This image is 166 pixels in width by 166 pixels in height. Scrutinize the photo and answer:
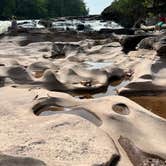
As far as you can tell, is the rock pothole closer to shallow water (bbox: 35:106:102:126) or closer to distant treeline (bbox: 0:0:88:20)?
shallow water (bbox: 35:106:102:126)

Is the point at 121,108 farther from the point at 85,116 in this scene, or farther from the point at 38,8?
the point at 38,8

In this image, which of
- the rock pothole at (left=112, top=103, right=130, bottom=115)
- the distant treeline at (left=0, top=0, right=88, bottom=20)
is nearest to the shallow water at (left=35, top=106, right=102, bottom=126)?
the rock pothole at (left=112, top=103, right=130, bottom=115)

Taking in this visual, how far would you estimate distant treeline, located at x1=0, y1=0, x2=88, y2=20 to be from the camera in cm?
8931

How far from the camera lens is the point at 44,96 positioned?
11133mm

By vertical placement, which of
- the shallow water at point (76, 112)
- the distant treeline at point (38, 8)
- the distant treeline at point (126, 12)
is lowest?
the distant treeline at point (38, 8)

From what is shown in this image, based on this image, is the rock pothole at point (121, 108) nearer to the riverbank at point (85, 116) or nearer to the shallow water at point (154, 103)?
the riverbank at point (85, 116)

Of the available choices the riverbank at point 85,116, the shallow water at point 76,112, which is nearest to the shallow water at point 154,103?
the riverbank at point 85,116

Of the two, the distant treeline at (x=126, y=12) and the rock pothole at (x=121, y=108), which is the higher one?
the rock pothole at (x=121, y=108)

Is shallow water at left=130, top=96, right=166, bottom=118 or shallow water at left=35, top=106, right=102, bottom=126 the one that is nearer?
shallow water at left=35, top=106, right=102, bottom=126

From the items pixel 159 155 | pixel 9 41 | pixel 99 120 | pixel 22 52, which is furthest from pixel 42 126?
pixel 9 41

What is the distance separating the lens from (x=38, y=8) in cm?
9812

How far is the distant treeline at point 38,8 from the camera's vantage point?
293 ft

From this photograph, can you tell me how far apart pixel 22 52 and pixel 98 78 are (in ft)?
32.3

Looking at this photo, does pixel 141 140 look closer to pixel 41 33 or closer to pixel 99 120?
pixel 99 120
